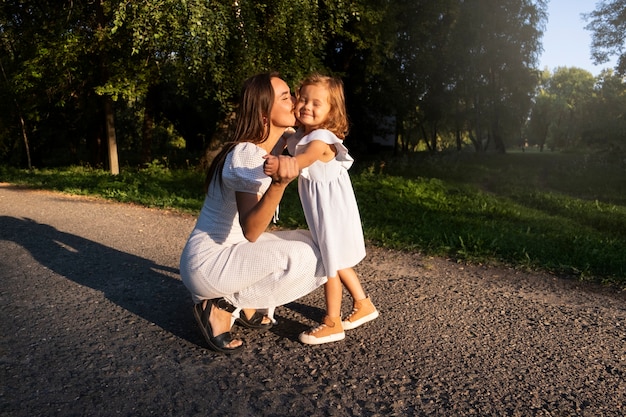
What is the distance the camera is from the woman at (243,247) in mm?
3162

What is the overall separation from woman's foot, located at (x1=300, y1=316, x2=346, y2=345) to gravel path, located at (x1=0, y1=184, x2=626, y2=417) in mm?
49

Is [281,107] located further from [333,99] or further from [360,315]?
[360,315]

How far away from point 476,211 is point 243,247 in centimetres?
659

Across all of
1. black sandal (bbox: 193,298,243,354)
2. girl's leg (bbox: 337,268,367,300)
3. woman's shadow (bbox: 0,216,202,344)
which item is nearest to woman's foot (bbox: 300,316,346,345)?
girl's leg (bbox: 337,268,367,300)

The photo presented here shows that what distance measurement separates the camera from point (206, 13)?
11688mm

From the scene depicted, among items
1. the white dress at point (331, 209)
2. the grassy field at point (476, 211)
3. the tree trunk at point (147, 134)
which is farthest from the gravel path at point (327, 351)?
the tree trunk at point (147, 134)

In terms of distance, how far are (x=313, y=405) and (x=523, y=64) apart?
112 feet

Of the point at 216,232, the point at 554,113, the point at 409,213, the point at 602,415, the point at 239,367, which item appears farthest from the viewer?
the point at 554,113

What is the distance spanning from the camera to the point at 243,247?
11.0 ft

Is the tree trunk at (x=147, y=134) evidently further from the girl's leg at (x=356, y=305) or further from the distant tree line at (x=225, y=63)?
the girl's leg at (x=356, y=305)

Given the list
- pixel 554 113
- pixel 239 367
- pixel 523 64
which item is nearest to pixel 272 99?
pixel 239 367

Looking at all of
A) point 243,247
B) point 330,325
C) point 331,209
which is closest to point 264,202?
point 243,247

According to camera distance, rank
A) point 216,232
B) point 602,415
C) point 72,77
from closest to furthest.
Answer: point 602,415 < point 216,232 < point 72,77

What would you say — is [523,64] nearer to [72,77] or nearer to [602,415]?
[72,77]
